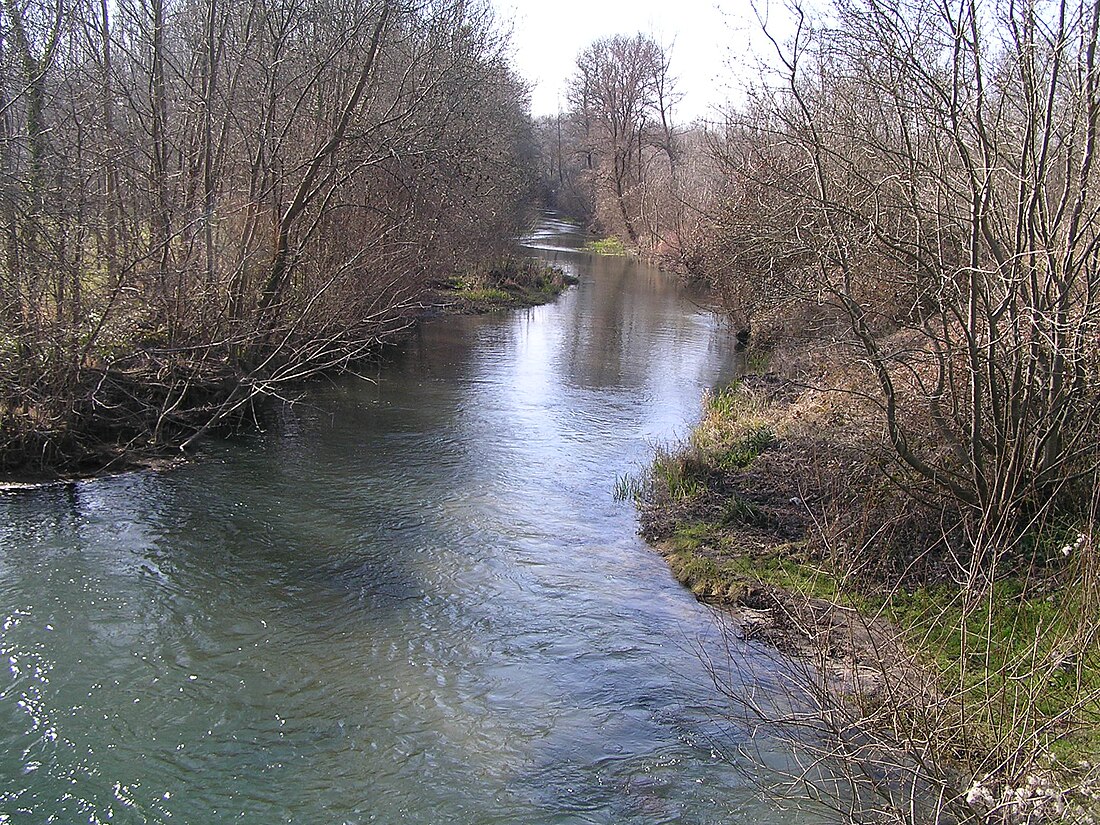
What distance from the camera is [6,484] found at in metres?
9.95

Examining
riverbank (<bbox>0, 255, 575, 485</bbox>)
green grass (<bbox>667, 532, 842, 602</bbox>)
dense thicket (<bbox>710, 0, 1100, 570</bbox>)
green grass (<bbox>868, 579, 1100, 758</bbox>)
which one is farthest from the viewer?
riverbank (<bbox>0, 255, 575, 485</bbox>)

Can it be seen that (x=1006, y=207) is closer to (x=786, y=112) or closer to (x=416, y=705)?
(x=786, y=112)

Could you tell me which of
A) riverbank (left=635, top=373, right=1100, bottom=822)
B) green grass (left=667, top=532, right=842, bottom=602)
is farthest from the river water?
riverbank (left=635, top=373, right=1100, bottom=822)

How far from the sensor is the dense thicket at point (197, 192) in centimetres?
1058

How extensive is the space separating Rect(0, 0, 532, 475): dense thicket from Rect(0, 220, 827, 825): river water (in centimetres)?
131

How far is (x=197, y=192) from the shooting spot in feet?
47.4

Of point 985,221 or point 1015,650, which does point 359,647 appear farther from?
point 985,221

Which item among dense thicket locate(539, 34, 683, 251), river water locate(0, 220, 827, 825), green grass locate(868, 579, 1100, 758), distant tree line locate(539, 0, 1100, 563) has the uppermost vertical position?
dense thicket locate(539, 34, 683, 251)

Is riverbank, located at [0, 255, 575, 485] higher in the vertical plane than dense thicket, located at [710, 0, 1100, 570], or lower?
lower

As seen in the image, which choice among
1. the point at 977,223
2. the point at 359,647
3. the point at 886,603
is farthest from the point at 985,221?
the point at 359,647

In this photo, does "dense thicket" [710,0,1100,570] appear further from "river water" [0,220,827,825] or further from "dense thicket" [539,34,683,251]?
"dense thicket" [539,34,683,251]

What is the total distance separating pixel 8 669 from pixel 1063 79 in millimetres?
8774

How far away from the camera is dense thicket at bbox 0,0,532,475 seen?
10.6 metres

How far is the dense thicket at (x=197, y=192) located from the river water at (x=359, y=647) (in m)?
1.31
